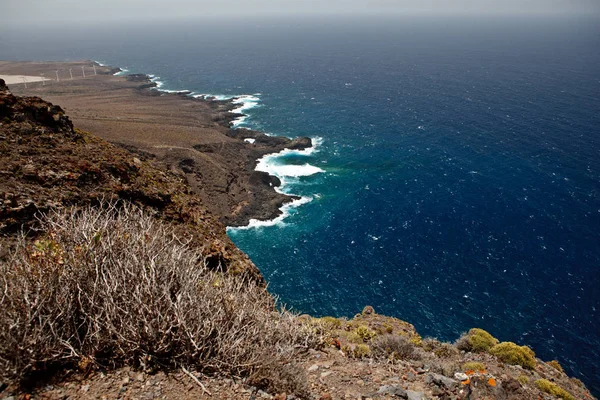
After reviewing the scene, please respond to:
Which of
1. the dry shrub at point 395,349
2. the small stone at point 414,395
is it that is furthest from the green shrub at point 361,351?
the small stone at point 414,395

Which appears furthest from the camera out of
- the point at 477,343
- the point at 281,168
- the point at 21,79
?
the point at 21,79

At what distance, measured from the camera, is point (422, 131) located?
303 ft

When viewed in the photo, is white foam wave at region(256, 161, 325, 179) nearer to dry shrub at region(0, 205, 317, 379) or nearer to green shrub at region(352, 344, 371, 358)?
green shrub at region(352, 344, 371, 358)

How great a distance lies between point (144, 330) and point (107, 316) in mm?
741

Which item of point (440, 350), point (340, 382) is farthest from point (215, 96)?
point (340, 382)

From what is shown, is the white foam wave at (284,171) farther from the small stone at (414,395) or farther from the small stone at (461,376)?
the small stone at (414,395)

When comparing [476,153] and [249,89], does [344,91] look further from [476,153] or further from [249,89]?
[476,153]

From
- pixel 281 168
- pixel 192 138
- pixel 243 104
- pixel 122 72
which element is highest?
pixel 122 72

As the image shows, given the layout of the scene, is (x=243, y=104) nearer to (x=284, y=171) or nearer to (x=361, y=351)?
(x=284, y=171)

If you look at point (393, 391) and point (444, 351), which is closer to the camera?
point (393, 391)

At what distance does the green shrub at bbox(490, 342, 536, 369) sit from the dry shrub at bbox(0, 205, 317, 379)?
15.0 m

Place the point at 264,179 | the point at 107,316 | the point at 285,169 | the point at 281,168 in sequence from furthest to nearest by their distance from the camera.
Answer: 1. the point at 281,168
2. the point at 285,169
3. the point at 264,179
4. the point at 107,316

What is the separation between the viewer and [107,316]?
6.87m

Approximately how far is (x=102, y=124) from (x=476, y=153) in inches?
3175
